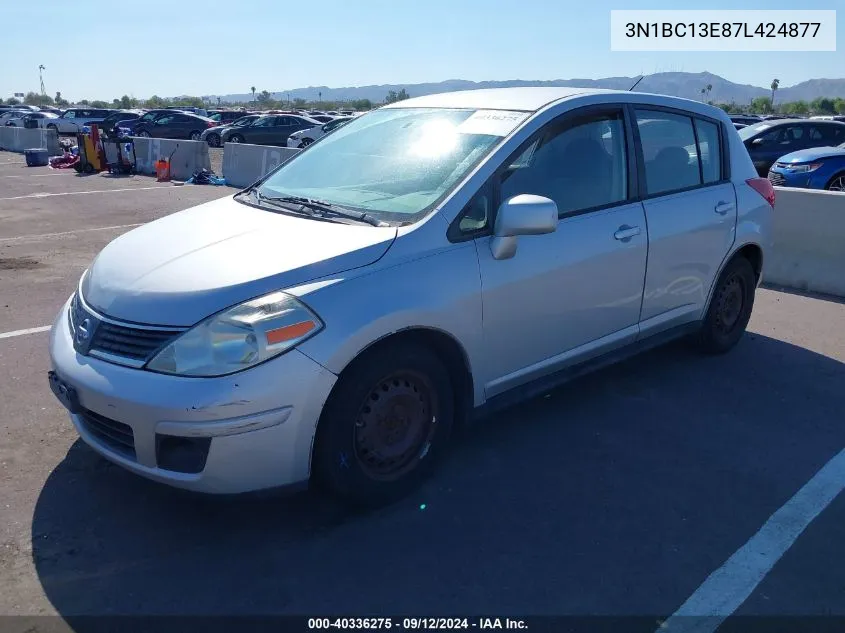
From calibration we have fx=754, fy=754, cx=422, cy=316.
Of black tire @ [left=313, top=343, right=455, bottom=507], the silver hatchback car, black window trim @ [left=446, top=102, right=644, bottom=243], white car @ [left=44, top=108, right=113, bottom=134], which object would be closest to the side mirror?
the silver hatchback car

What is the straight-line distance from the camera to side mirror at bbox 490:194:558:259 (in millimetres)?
3463

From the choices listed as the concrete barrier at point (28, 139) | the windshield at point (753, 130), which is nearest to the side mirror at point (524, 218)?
the windshield at point (753, 130)

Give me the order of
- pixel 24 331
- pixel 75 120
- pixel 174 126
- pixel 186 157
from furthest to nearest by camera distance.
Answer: pixel 75 120, pixel 174 126, pixel 186 157, pixel 24 331

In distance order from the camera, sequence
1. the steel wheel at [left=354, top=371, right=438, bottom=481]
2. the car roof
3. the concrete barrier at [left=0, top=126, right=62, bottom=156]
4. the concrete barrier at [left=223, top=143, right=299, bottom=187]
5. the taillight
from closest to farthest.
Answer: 1. the steel wheel at [left=354, top=371, right=438, bottom=481]
2. the car roof
3. the taillight
4. the concrete barrier at [left=223, top=143, right=299, bottom=187]
5. the concrete barrier at [left=0, top=126, right=62, bottom=156]

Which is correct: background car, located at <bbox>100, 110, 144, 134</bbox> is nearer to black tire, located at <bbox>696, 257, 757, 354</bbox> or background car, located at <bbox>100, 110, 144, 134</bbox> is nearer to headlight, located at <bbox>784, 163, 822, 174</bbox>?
headlight, located at <bbox>784, 163, 822, 174</bbox>

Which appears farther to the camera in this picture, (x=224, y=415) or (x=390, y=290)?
(x=390, y=290)

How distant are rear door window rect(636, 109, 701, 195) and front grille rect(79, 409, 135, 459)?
3.23m

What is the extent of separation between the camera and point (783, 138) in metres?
15.4

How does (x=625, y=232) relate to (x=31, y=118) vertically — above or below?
below

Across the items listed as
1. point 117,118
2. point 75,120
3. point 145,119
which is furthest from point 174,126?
point 75,120

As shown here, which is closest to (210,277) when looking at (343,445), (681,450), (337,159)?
(343,445)

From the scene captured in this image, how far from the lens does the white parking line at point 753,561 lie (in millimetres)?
2779

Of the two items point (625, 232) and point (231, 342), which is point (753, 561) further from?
point (231, 342)

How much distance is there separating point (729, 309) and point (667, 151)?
1406 mm
